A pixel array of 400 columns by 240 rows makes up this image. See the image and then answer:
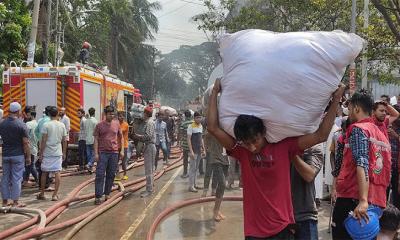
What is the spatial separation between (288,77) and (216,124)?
57 centimetres

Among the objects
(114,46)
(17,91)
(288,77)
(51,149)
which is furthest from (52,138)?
(114,46)

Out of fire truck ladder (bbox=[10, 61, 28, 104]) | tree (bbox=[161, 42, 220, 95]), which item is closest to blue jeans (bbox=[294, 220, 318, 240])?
fire truck ladder (bbox=[10, 61, 28, 104])

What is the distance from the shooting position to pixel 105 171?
8.35m

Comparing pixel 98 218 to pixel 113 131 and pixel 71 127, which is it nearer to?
pixel 113 131

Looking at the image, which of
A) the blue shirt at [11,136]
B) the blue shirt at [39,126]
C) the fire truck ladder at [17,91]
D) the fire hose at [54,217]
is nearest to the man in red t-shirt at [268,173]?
the fire hose at [54,217]

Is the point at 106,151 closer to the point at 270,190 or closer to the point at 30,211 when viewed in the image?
the point at 30,211

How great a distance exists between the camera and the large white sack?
2.76 m

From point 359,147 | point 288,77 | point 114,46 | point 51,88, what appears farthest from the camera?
point 114,46

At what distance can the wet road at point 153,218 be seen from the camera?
6.29m

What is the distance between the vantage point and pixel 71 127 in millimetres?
12406

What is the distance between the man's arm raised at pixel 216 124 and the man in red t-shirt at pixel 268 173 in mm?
80

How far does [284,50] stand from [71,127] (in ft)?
34.0

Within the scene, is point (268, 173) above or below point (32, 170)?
above

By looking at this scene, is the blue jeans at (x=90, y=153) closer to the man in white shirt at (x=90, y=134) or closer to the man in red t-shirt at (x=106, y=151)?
the man in white shirt at (x=90, y=134)
